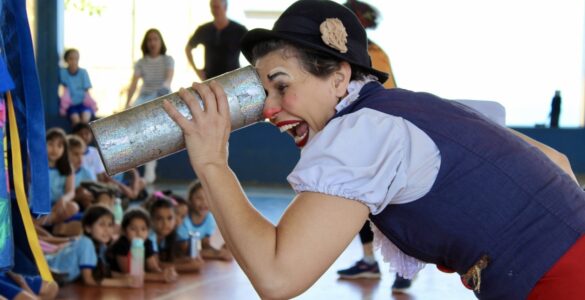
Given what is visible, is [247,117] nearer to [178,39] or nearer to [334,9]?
[334,9]

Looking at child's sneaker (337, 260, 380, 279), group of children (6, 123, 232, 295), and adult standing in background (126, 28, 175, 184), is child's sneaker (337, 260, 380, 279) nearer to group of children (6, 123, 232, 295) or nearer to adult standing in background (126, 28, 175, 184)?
group of children (6, 123, 232, 295)

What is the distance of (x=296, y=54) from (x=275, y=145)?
954 cm

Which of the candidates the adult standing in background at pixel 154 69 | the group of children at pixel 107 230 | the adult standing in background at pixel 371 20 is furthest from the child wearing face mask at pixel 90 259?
the adult standing in background at pixel 154 69

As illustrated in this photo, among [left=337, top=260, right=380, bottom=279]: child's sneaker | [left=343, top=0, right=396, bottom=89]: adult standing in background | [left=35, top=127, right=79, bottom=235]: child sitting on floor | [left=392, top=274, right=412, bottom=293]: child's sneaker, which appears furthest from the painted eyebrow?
[left=35, top=127, right=79, bottom=235]: child sitting on floor

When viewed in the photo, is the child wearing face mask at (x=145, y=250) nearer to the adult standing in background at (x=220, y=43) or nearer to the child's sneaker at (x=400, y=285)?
the child's sneaker at (x=400, y=285)

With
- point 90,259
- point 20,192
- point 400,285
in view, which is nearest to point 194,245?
point 90,259

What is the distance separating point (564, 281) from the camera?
1.58 meters

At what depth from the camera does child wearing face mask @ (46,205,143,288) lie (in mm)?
4859

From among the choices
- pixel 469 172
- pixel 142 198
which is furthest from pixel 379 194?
pixel 142 198

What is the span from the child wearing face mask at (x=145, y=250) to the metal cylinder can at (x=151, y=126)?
132 inches

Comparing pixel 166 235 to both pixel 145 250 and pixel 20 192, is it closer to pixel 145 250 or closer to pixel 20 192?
pixel 145 250

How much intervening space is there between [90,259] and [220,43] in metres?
3.55

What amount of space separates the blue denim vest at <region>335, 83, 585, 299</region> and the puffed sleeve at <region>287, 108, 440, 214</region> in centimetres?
3

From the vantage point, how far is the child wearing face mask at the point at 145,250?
5012 millimetres
